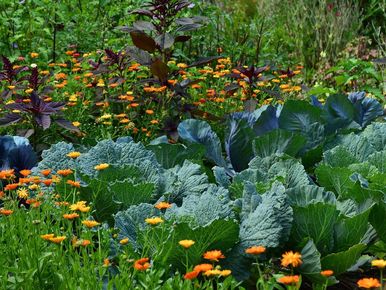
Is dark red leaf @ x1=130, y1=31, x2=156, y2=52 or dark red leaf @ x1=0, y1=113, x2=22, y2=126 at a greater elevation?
dark red leaf @ x1=130, y1=31, x2=156, y2=52

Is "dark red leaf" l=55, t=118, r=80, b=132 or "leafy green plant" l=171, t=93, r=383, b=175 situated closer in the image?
"leafy green plant" l=171, t=93, r=383, b=175

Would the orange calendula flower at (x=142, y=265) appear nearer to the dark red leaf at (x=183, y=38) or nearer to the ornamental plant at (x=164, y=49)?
the ornamental plant at (x=164, y=49)

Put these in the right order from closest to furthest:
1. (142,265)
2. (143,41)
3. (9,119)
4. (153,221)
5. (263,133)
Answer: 1. (142,265)
2. (153,221)
3. (263,133)
4. (9,119)
5. (143,41)

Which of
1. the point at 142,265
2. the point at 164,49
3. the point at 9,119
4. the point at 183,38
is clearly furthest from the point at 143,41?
the point at 142,265

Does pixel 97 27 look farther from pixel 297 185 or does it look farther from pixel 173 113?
pixel 297 185

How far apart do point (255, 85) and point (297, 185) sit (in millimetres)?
1918

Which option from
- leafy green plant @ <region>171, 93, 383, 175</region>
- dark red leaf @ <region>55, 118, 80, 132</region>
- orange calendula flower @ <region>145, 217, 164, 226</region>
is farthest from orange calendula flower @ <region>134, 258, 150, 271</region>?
dark red leaf @ <region>55, 118, 80, 132</region>

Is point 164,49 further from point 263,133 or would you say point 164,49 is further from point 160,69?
point 263,133

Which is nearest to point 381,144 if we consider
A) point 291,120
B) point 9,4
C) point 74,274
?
point 291,120

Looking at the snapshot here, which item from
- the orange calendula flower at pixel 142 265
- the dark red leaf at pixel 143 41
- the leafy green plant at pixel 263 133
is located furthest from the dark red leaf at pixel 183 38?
the orange calendula flower at pixel 142 265

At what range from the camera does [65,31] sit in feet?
20.8

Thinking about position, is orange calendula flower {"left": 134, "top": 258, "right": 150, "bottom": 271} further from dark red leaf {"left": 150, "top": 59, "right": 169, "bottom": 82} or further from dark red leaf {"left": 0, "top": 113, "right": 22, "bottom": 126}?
dark red leaf {"left": 150, "top": 59, "right": 169, "bottom": 82}

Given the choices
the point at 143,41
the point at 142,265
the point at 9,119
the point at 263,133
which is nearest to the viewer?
the point at 142,265

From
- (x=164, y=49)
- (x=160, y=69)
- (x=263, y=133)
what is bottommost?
(x=263, y=133)
